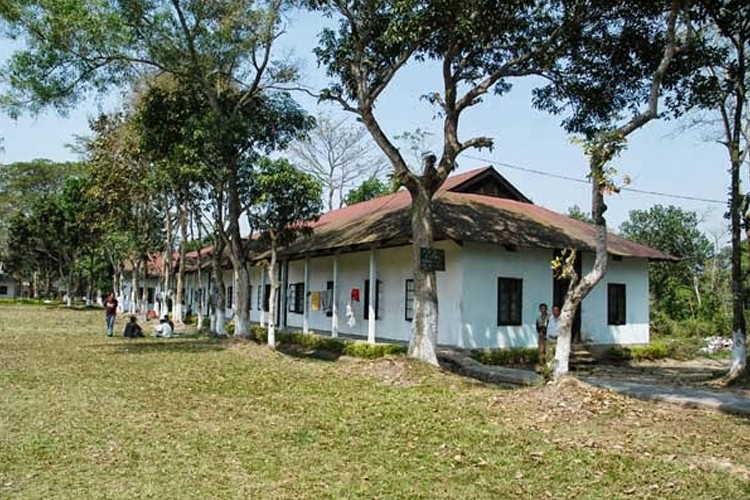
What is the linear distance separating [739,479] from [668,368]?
41.0ft

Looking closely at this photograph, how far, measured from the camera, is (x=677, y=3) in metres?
10.5

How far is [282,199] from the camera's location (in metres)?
17.4

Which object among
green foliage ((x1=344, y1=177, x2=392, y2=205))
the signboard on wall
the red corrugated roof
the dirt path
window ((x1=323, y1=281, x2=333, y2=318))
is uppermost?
green foliage ((x1=344, y1=177, x2=392, y2=205))

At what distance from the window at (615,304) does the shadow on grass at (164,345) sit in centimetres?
1169

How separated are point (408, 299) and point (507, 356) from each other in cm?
356

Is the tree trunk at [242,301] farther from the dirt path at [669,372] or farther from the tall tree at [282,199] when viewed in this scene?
the dirt path at [669,372]

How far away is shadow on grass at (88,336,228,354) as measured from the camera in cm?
1698

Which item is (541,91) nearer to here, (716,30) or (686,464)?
(716,30)

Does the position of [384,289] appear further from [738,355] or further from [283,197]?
[738,355]

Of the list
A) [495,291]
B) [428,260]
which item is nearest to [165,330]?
[495,291]

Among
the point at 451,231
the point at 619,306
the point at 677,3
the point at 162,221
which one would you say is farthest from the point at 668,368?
the point at 162,221

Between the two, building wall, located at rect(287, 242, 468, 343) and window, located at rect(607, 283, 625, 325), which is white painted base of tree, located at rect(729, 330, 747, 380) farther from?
window, located at rect(607, 283, 625, 325)

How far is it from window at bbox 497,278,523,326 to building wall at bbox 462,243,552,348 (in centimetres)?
11

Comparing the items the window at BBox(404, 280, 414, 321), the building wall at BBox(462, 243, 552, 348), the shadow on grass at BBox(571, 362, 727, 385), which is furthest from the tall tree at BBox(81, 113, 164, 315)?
the shadow on grass at BBox(571, 362, 727, 385)
